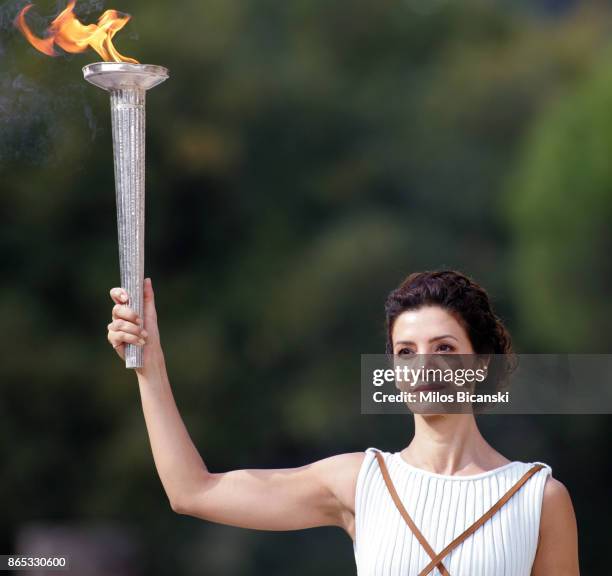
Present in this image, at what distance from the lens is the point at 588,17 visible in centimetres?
696

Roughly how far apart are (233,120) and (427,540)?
5207mm

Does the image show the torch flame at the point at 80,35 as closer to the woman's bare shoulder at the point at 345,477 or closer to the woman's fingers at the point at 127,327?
the woman's fingers at the point at 127,327

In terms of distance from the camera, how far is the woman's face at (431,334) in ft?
5.83

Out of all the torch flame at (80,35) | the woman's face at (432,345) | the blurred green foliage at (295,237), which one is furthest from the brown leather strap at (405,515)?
the blurred green foliage at (295,237)

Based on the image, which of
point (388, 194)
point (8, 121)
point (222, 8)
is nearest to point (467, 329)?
point (8, 121)

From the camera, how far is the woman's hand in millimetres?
1759

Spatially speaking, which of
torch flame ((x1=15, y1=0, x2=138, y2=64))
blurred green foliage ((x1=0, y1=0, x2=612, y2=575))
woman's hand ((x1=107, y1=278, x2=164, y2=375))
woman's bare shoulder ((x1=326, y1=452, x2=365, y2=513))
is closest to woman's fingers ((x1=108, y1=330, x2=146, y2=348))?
woman's hand ((x1=107, y1=278, x2=164, y2=375))

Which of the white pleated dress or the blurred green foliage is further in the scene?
the blurred green foliage

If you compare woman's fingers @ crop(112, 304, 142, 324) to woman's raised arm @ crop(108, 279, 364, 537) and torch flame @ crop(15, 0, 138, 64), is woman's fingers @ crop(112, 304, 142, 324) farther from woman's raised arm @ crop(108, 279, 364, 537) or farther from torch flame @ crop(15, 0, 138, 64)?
torch flame @ crop(15, 0, 138, 64)

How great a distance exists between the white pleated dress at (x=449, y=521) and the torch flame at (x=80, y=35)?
2.85 feet

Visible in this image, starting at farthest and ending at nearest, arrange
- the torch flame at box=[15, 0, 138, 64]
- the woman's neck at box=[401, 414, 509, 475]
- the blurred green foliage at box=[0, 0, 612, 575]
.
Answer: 1. the blurred green foliage at box=[0, 0, 612, 575]
2. the torch flame at box=[15, 0, 138, 64]
3. the woman's neck at box=[401, 414, 509, 475]

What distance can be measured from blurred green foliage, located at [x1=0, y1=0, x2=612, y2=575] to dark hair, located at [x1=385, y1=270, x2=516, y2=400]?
375cm

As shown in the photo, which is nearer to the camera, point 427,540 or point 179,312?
point 427,540

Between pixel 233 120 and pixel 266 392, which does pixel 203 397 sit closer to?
pixel 266 392
